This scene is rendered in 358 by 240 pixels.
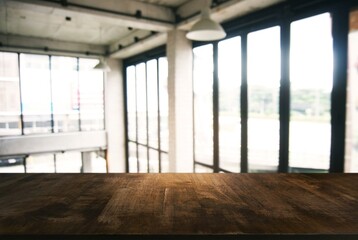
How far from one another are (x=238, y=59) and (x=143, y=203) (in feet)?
15.0

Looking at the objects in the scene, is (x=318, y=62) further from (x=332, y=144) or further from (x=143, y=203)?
(x=143, y=203)

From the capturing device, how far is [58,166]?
927cm

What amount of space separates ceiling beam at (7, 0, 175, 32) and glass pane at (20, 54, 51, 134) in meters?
4.53

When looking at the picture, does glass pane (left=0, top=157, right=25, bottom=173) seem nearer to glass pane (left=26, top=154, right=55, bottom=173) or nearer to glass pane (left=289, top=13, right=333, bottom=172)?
glass pane (left=26, top=154, right=55, bottom=173)

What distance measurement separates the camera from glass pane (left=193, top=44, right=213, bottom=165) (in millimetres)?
5754

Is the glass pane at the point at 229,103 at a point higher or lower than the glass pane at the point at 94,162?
higher

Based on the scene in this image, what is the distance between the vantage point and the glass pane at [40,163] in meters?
8.60

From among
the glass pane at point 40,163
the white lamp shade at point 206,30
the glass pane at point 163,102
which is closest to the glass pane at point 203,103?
the glass pane at point 163,102

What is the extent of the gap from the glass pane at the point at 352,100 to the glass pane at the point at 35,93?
28.0ft

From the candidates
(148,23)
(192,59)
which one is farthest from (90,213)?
(192,59)

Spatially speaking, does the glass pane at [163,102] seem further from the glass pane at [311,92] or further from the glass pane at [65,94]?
the glass pane at [311,92]

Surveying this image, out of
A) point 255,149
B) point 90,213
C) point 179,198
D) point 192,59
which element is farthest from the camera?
point 192,59

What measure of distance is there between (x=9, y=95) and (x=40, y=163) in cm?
247

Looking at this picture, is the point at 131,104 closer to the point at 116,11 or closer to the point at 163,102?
the point at 163,102
